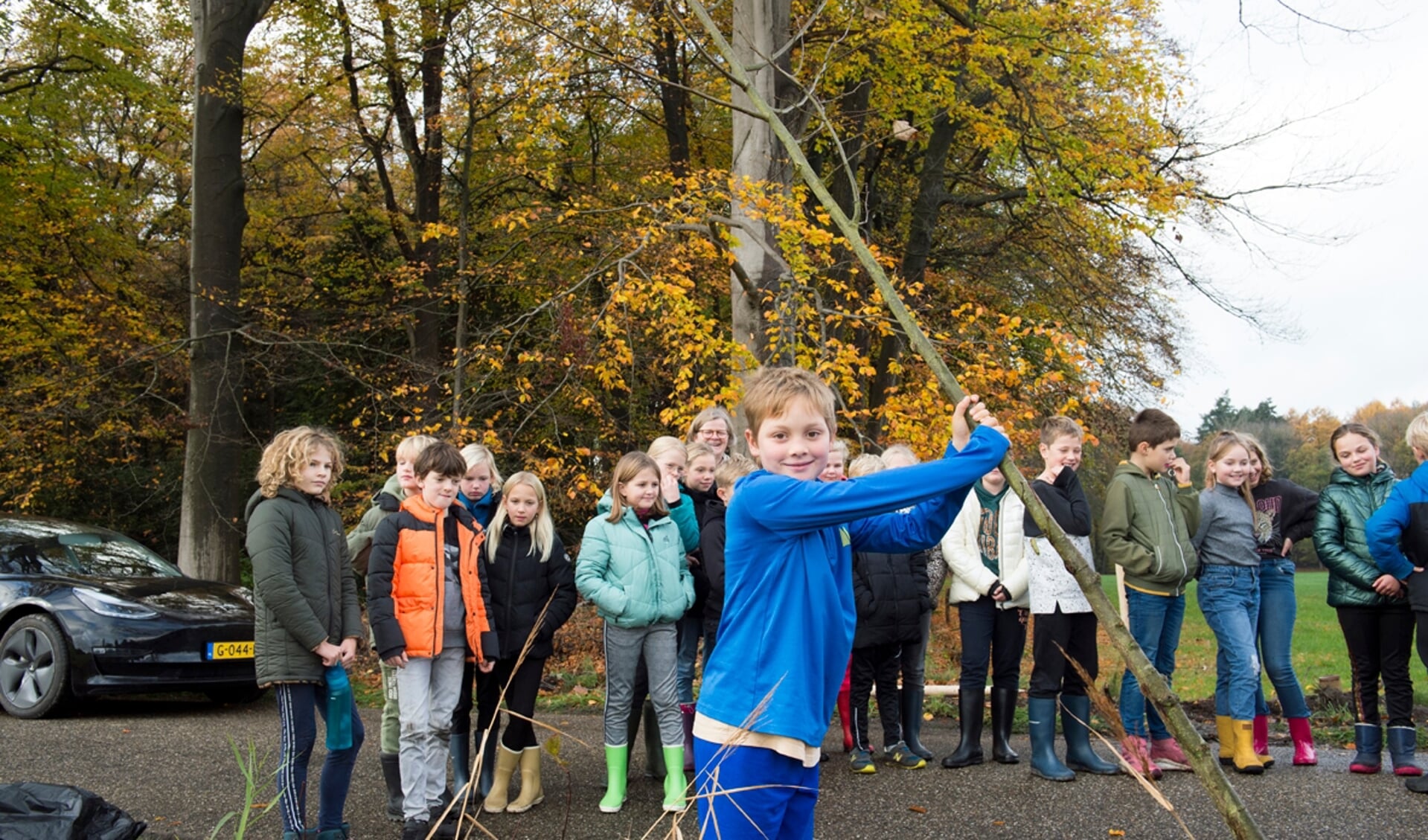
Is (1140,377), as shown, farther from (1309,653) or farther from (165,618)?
(165,618)

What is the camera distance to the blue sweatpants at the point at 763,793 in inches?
112

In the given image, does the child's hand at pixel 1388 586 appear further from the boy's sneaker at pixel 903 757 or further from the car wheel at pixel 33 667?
the car wheel at pixel 33 667

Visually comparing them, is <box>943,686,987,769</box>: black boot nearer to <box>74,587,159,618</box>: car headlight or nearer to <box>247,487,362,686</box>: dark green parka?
<box>247,487,362,686</box>: dark green parka

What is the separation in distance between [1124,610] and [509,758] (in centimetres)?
395

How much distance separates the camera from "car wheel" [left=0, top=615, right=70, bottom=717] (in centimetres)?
862

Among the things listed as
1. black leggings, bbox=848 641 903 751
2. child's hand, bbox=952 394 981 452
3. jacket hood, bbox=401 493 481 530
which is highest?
child's hand, bbox=952 394 981 452

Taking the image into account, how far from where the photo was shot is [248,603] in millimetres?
9617

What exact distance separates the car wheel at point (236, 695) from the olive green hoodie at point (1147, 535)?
683cm

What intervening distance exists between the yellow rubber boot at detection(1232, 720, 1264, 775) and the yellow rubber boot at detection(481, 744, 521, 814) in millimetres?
4133

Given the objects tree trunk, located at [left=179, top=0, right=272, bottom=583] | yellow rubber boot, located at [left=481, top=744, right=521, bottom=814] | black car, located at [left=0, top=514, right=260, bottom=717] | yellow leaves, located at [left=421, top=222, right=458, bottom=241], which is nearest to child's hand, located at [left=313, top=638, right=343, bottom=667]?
yellow rubber boot, located at [left=481, top=744, right=521, bottom=814]

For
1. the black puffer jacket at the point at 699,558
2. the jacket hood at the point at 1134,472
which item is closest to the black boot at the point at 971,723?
the jacket hood at the point at 1134,472

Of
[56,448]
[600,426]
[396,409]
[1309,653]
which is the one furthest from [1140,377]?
[56,448]

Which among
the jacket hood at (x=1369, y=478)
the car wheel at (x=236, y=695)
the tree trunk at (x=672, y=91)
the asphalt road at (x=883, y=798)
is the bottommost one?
the car wheel at (x=236, y=695)

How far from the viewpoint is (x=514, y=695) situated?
20.1 feet
